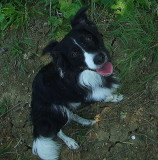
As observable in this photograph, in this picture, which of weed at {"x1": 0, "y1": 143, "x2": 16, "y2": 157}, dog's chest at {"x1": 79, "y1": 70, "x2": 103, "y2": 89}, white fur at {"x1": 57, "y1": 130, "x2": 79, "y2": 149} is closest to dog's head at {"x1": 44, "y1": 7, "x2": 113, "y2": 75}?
dog's chest at {"x1": 79, "y1": 70, "x2": 103, "y2": 89}

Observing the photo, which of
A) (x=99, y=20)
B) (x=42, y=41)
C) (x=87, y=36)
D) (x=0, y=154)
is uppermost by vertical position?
(x=87, y=36)

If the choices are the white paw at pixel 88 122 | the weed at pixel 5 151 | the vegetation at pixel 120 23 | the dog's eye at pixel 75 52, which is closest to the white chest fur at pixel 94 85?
the dog's eye at pixel 75 52

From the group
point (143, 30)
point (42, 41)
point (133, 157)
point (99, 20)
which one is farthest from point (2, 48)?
point (133, 157)

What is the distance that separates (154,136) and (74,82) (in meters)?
1.23

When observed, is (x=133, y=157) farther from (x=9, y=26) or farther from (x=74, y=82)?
(x=9, y=26)

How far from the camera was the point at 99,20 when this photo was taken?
3717mm

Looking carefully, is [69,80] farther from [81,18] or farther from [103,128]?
[103,128]

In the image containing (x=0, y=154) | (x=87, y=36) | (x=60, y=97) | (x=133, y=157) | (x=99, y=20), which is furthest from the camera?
(x=99, y=20)

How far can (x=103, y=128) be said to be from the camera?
134 inches

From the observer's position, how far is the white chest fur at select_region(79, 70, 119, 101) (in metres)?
2.71

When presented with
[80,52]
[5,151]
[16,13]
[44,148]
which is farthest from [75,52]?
[5,151]

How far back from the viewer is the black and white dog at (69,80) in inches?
98.8

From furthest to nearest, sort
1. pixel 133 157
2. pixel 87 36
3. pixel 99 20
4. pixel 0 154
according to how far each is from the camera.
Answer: pixel 99 20 → pixel 0 154 → pixel 133 157 → pixel 87 36

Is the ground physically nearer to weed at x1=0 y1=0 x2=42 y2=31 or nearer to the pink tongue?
weed at x1=0 y1=0 x2=42 y2=31
